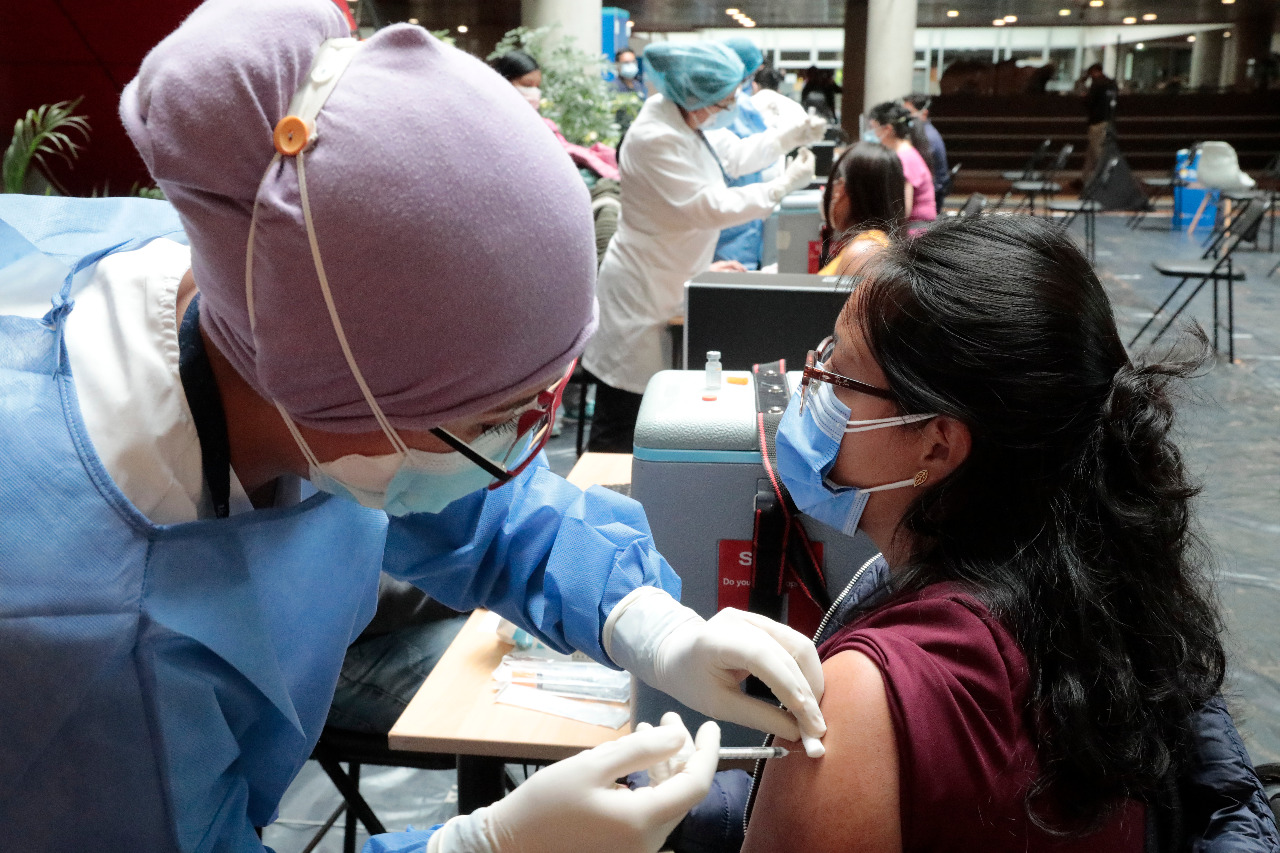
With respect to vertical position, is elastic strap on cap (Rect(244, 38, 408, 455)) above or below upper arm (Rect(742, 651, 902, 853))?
above

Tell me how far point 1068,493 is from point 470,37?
61.2 ft

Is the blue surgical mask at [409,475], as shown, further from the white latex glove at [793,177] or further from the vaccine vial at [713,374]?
the white latex glove at [793,177]

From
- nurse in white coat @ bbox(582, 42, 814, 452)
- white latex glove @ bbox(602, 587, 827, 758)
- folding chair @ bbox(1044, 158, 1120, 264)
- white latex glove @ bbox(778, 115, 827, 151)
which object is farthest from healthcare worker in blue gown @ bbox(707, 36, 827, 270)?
folding chair @ bbox(1044, 158, 1120, 264)

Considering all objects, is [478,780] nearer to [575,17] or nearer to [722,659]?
[722,659]

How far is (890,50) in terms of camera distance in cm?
1339

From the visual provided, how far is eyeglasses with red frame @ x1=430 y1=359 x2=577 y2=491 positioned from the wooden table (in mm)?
605

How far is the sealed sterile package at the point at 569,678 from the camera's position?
4.94ft

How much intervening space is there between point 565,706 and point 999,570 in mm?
710

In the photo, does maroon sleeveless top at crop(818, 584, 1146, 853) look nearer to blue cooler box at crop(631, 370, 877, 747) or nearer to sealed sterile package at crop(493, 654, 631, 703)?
blue cooler box at crop(631, 370, 877, 747)

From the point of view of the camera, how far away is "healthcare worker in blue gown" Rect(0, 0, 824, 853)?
69 centimetres

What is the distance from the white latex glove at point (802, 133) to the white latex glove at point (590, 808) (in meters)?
3.67

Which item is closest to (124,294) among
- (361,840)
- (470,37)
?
(361,840)

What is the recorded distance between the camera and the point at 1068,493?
105 centimetres

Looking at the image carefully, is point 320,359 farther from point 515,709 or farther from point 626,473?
point 626,473
